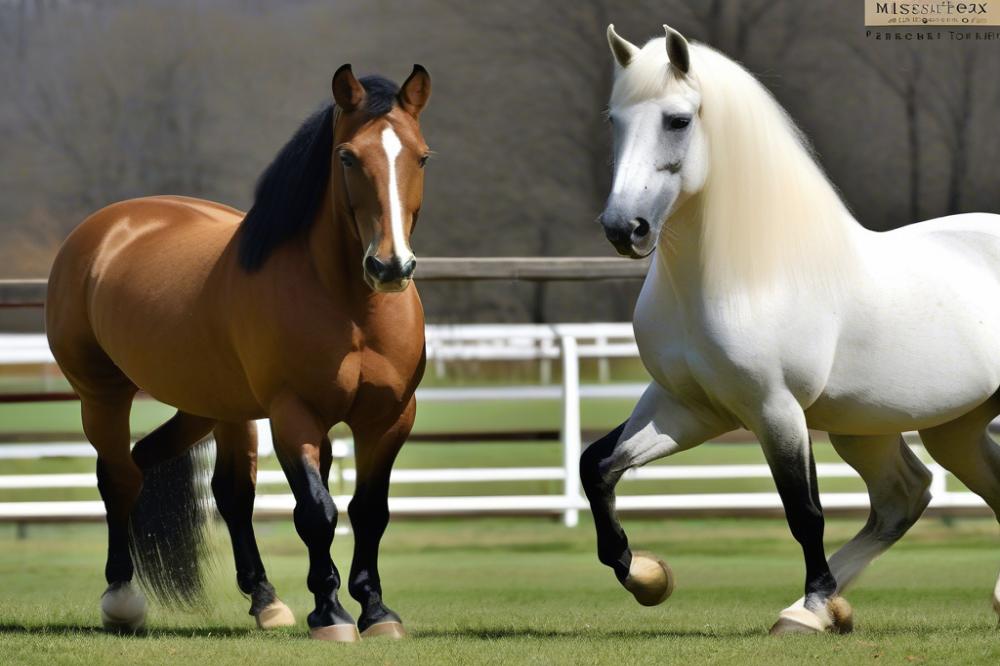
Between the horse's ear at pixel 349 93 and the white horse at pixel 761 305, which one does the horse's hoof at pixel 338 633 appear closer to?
the white horse at pixel 761 305

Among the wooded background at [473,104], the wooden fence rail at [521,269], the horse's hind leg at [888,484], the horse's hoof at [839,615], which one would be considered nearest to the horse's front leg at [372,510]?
the horse's hoof at [839,615]

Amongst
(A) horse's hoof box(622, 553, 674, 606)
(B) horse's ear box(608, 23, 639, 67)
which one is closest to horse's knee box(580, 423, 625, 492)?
(A) horse's hoof box(622, 553, 674, 606)

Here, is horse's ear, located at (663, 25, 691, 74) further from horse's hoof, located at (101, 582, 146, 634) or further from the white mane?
horse's hoof, located at (101, 582, 146, 634)

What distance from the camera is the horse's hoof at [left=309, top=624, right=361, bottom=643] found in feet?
14.0

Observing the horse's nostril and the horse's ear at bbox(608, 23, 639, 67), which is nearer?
the horse's nostril

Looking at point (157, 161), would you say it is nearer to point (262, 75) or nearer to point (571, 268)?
point (262, 75)

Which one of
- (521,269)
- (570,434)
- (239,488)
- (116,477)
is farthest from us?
(570,434)

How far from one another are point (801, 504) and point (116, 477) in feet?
7.73

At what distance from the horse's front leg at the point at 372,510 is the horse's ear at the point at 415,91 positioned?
882 millimetres

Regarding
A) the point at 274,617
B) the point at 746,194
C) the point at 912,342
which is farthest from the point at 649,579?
the point at 274,617

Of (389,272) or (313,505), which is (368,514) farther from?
(389,272)

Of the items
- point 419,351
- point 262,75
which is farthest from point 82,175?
point 419,351

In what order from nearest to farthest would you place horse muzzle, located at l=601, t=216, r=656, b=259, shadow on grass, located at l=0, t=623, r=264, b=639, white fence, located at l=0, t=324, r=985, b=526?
1. horse muzzle, located at l=601, t=216, r=656, b=259
2. shadow on grass, located at l=0, t=623, r=264, b=639
3. white fence, located at l=0, t=324, r=985, b=526

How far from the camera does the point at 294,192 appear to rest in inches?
180
